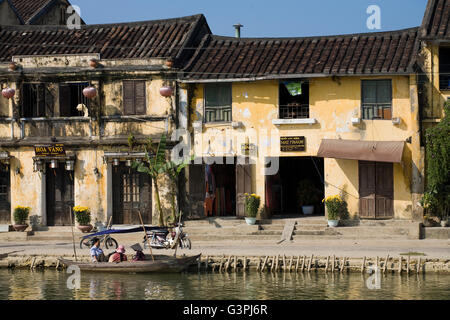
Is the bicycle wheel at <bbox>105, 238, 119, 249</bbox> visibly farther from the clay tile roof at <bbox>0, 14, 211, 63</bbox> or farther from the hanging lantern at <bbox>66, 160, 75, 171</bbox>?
the clay tile roof at <bbox>0, 14, 211, 63</bbox>

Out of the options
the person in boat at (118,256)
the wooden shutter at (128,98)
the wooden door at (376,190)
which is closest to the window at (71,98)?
the wooden shutter at (128,98)

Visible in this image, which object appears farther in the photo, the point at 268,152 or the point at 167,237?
the point at 268,152

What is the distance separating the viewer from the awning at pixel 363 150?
100 ft

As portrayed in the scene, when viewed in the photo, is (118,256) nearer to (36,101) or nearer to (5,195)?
(5,195)

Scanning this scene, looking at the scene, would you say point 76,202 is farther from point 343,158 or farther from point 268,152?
point 343,158

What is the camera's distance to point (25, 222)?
3431cm

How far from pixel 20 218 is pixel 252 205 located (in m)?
9.64

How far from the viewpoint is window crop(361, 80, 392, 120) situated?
3156cm

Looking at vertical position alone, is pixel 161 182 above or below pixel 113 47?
below

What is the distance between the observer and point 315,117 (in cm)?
3231

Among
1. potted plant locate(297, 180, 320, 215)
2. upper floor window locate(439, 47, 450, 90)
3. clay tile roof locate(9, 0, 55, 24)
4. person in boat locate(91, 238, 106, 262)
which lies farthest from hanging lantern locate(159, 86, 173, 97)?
clay tile roof locate(9, 0, 55, 24)

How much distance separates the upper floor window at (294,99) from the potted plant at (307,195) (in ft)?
11.6
